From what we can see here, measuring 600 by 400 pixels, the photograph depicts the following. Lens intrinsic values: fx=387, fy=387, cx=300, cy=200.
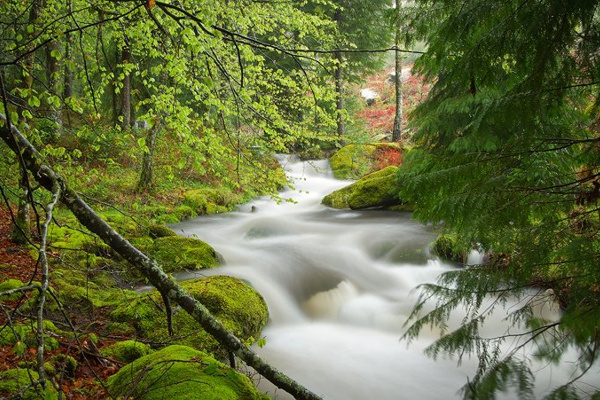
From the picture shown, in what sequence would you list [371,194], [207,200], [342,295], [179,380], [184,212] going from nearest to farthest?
[179,380]
[342,295]
[184,212]
[371,194]
[207,200]

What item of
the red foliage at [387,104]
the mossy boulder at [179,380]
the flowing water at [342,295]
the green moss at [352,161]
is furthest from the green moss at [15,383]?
the red foliage at [387,104]

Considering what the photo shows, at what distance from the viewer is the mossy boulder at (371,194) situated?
1335cm

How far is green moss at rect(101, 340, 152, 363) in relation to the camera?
3973 millimetres

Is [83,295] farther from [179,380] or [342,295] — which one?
[342,295]

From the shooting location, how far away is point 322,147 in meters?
21.9

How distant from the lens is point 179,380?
3002mm

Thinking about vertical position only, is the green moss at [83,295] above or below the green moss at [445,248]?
above

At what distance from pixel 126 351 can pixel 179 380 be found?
1.38m

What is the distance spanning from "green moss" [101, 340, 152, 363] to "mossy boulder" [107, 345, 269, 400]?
2.52 ft

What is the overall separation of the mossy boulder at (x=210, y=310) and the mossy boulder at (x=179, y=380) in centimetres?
95

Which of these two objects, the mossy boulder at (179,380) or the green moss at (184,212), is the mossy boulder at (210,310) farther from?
the green moss at (184,212)

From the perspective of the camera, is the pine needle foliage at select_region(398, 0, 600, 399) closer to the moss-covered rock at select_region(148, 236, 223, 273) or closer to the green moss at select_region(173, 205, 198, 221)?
the moss-covered rock at select_region(148, 236, 223, 273)

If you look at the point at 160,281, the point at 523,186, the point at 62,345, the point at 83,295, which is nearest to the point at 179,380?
the point at 160,281

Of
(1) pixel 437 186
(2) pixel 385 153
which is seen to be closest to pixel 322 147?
(2) pixel 385 153
